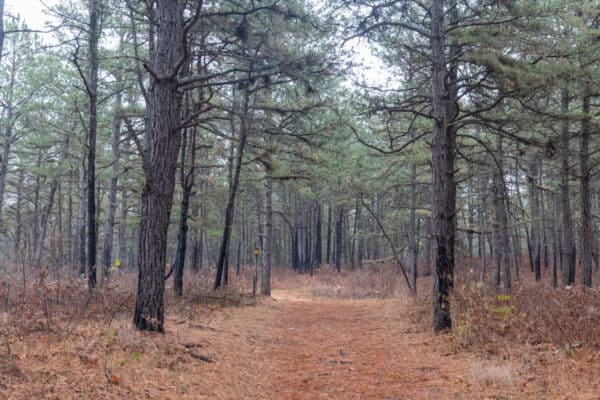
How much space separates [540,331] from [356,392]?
11.0ft

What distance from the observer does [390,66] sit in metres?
11.7

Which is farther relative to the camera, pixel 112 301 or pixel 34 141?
pixel 34 141

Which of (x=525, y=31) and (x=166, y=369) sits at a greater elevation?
(x=525, y=31)

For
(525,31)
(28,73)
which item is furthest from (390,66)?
(28,73)

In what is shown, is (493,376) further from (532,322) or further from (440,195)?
(440,195)

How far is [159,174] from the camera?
753 cm

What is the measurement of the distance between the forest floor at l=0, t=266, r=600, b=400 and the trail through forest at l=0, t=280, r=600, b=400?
1 cm

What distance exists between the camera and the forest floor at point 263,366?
15.6 ft

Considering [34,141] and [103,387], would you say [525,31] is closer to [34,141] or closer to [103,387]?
[103,387]

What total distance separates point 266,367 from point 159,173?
11.7 ft

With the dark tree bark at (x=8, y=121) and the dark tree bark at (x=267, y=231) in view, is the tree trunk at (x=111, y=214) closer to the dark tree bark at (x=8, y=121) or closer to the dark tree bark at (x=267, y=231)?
the dark tree bark at (x=8, y=121)

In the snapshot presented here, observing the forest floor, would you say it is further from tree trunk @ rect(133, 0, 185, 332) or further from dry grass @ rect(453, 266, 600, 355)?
tree trunk @ rect(133, 0, 185, 332)

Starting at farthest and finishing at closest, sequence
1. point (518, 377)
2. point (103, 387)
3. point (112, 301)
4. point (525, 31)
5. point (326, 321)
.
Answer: point (326, 321), point (525, 31), point (112, 301), point (518, 377), point (103, 387)

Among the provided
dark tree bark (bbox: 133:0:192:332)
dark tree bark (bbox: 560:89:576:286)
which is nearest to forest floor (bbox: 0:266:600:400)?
dark tree bark (bbox: 133:0:192:332)
